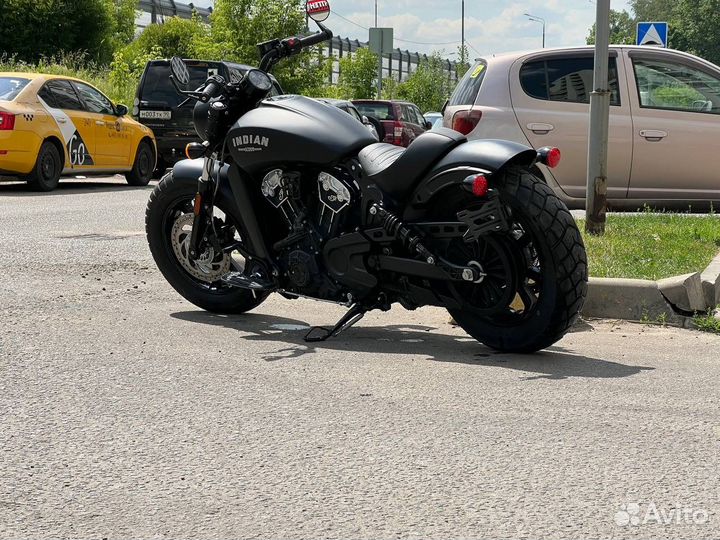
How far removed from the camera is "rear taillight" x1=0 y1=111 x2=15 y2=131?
1489 centimetres

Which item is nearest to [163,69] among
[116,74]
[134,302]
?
[116,74]

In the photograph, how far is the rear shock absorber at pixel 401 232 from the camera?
570 cm

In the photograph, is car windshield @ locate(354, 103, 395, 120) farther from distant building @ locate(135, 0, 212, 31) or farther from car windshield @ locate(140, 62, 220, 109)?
distant building @ locate(135, 0, 212, 31)

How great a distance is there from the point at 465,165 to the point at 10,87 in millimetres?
11231

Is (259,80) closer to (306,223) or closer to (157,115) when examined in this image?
(306,223)

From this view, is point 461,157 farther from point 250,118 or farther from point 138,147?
point 138,147

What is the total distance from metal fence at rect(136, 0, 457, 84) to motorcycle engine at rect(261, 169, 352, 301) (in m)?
23.3

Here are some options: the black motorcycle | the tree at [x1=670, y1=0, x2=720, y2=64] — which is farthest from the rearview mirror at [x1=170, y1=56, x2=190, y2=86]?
the tree at [x1=670, y1=0, x2=720, y2=64]

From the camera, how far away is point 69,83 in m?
16.6

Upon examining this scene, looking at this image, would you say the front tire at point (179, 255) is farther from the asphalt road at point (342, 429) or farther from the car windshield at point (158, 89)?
the car windshield at point (158, 89)

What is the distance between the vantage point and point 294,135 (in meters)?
6.09

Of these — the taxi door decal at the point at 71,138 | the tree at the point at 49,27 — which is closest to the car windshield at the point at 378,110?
the tree at the point at 49,27

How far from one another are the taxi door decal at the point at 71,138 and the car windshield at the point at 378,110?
1440cm

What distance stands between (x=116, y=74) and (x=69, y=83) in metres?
13.5
